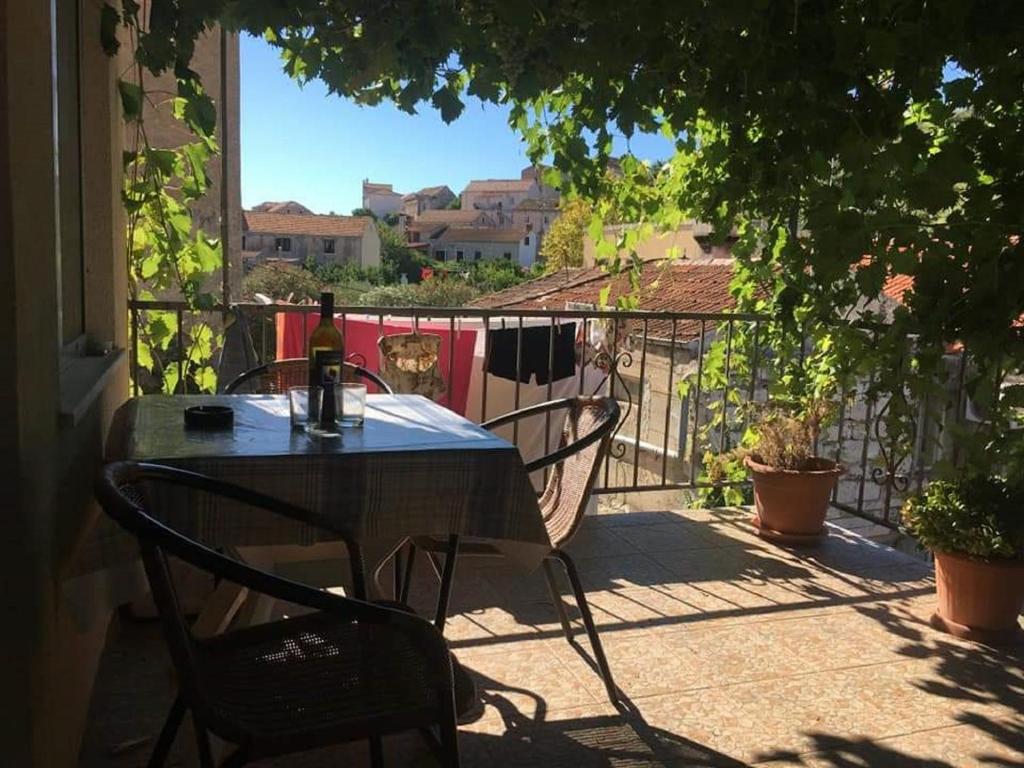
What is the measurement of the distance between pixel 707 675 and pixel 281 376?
179cm

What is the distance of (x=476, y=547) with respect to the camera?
2.32 m

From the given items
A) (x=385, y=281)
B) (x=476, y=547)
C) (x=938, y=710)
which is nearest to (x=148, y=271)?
(x=476, y=547)

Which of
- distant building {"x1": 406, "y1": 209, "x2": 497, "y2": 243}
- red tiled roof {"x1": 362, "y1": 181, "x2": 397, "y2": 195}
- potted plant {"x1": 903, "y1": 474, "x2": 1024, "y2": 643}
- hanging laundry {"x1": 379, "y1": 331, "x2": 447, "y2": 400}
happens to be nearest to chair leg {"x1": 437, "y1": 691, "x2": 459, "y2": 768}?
potted plant {"x1": 903, "y1": 474, "x2": 1024, "y2": 643}

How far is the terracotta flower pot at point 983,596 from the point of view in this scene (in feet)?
9.16

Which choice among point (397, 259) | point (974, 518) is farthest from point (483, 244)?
point (974, 518)

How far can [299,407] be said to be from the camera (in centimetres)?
211

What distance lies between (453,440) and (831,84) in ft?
4.28

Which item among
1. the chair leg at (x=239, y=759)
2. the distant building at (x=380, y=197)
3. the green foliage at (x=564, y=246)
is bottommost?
the chair leg at (x=239, y=759)

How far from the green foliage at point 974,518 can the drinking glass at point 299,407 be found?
6.78 ft

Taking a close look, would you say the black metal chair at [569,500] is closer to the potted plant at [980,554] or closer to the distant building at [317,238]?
the potted plant at [980,554]

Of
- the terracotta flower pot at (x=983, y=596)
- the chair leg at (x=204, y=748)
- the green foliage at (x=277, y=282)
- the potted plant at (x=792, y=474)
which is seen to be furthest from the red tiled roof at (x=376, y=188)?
the chair leg at (x=204, y=748)

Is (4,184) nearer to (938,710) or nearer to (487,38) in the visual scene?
(487,38)

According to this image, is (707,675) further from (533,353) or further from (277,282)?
(277,282)

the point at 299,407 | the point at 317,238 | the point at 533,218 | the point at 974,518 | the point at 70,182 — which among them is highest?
the point at 533,218
